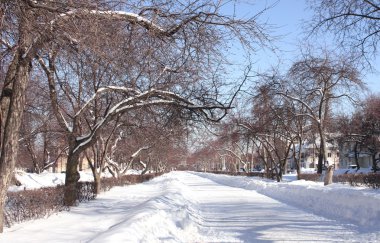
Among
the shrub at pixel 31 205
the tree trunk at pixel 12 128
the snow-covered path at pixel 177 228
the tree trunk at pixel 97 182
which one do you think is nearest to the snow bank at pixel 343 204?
the snow-covered path at pixel 177 228

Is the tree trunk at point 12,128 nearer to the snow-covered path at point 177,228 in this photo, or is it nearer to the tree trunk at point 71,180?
the snow-covered path at point 177,228

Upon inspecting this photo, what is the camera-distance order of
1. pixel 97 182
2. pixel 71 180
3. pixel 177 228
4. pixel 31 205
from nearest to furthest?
pixel 177 228
pixel 31 205
pixel 71 180
pixel 97 182

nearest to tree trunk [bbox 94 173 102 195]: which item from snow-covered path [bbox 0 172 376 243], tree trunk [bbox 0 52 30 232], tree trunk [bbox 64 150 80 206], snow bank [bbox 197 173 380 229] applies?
tree trunk [bbox 64 150 80 206]

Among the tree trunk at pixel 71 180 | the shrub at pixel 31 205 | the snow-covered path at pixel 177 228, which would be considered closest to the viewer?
the snow-covered path at pixel 177 228

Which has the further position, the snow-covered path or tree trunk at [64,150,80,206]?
tree trunk at [64,150,80,206]

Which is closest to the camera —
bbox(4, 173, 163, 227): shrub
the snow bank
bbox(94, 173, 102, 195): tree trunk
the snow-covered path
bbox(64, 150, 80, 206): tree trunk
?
the snow-covered path

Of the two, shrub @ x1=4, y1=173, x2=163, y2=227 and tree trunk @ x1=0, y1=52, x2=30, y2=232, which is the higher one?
tree trunk @ x1=0, y1=52, x2=30, y2=232

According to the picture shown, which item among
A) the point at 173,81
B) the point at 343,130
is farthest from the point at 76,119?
the point at 343,130

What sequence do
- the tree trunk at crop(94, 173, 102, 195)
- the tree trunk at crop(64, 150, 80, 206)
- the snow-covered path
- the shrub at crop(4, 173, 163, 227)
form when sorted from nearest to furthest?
1. the snow-covered path
2. the shrub at crop(4, 173, 163, 227)
3. the tree trunk at crop(64, 150, 80, 206)
4. the tree trunk at crop(94, 173, 102, 195)

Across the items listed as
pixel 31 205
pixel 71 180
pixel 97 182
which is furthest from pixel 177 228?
pixel 97 182

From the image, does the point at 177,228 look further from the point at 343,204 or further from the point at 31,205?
the point at 343,204

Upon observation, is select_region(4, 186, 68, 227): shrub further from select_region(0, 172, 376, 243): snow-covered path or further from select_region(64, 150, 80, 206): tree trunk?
select_region(64, 150, 80, 206): tree trunk

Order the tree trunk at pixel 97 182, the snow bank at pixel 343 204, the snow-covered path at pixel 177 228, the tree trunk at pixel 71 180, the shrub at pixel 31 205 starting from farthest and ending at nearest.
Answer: the tree trunk at pixel 97 182, the tree trunk at pixel 71 180, the snow bank at pixel 343 204, the shrub at pixel 31 205, the snow-covered path at pixel 177 228

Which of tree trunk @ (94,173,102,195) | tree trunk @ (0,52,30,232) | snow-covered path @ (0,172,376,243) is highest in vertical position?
tree trunk @ (0,52,30,232)
